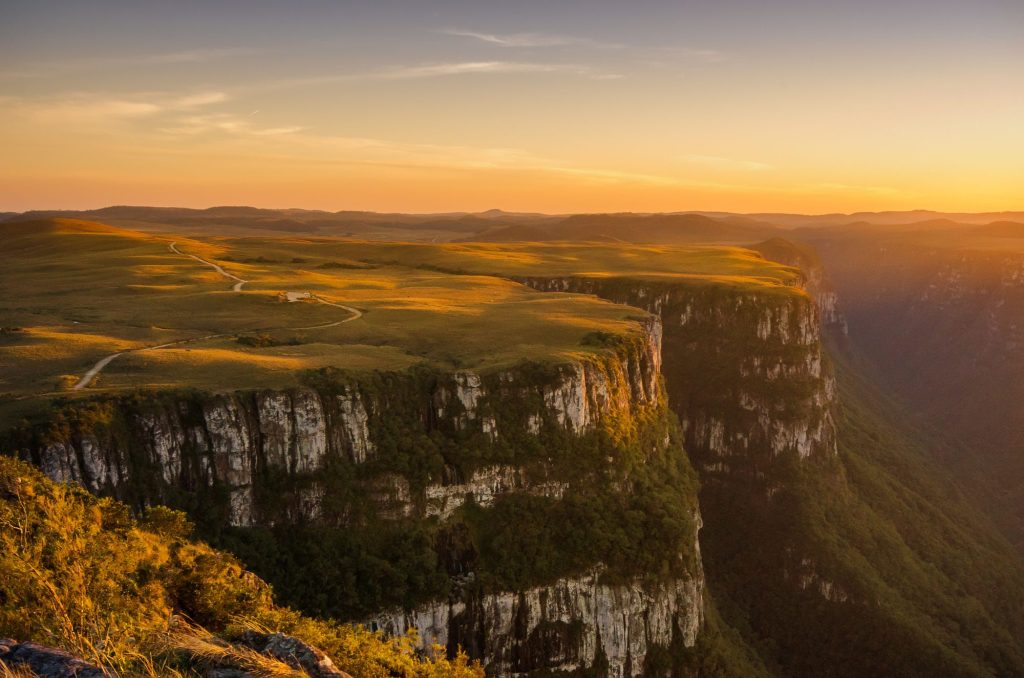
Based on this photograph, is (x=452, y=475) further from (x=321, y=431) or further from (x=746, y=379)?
(x=746, y=379)

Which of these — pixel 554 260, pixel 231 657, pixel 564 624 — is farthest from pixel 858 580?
pixel 554 260

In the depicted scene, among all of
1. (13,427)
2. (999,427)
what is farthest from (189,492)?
(999,427)

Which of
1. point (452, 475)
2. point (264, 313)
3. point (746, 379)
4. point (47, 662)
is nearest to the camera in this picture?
point (47, 662)

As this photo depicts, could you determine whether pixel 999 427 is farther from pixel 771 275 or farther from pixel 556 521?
pixel 556 521

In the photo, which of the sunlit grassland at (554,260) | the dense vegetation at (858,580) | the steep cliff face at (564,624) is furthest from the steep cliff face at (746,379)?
the steep cliff face at (564,624)

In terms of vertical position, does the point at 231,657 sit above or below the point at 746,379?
above

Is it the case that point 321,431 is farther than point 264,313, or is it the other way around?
point 264,313

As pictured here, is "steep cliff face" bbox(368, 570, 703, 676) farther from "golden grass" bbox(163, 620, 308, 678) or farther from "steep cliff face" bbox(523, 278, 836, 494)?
"steep cliff face" bbox(523, 278, 836, 494)
